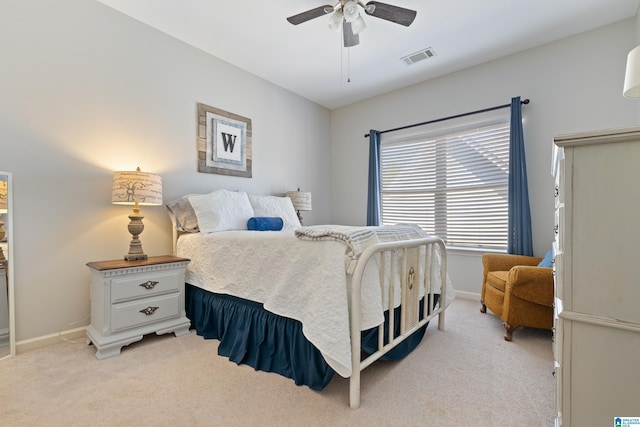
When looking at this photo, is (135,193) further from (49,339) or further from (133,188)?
(49,339)

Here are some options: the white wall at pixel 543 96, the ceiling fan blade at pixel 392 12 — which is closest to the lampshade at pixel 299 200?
the white wall at pixel 543 96

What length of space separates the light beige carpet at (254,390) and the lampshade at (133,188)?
105cm

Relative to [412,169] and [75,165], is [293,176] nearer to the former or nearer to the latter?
[412,169]

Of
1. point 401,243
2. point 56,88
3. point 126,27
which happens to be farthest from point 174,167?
point 401,243

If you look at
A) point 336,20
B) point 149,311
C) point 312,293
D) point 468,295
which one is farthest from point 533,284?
point 149,311

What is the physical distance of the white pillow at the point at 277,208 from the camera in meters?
3.10

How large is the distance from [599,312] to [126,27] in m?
3.55

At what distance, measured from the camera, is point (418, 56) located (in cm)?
312

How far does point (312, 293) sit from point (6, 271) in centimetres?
207

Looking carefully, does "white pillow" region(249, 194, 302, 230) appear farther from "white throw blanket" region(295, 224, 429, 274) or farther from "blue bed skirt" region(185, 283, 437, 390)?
"white throw blanket" region(295, 224, 429, 274)

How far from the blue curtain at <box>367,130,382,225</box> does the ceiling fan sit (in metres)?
1.88

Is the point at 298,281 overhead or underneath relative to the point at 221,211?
underneath

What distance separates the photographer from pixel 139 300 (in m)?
2.08

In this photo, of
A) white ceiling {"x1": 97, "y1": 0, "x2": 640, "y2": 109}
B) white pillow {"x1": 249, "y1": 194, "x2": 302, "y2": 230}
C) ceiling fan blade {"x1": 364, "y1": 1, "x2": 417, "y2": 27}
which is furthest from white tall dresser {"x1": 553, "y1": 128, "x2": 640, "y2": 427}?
white pillow {"x1": 249, "y1": 194, "x2": 302, "y2": 230}
